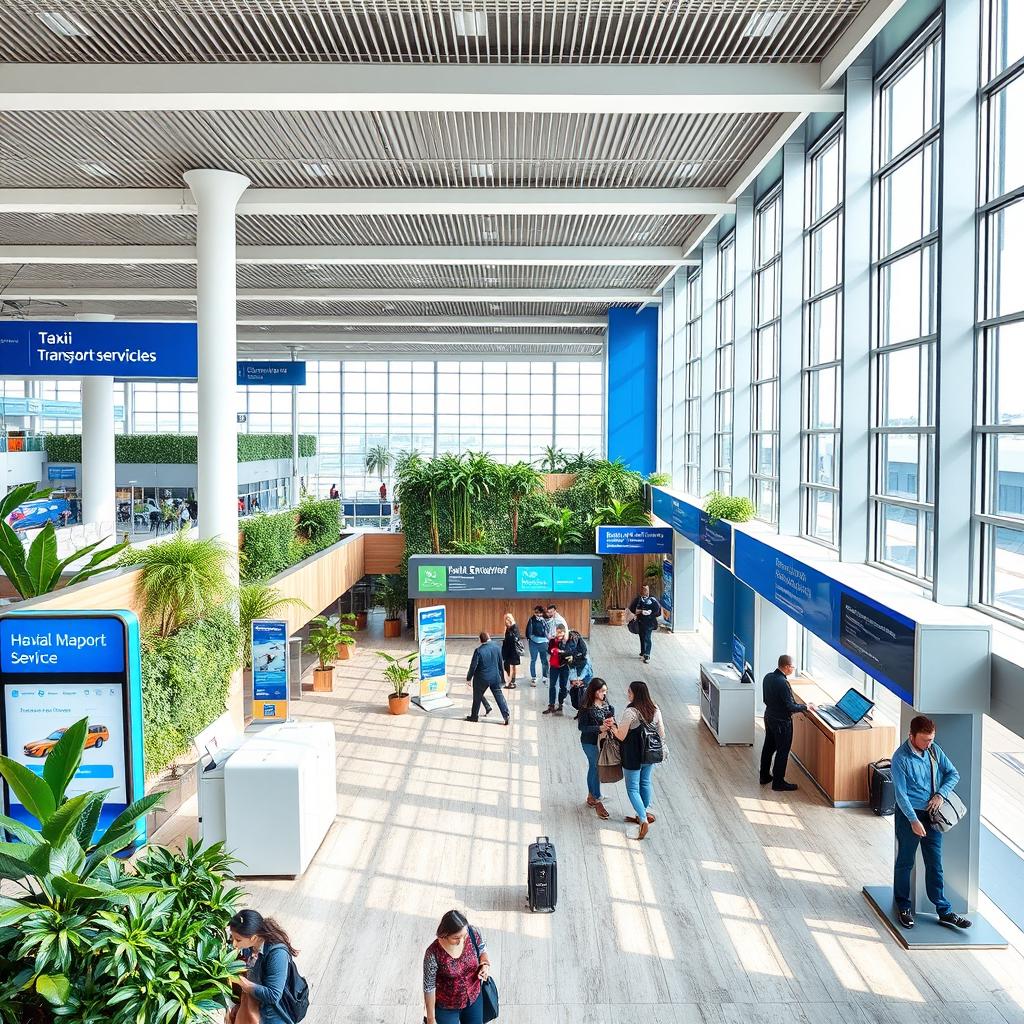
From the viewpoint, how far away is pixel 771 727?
33.4 ft

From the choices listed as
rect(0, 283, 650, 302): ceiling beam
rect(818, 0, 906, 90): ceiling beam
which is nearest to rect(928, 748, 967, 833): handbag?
rect(818, 0, 906, 90): ceiling beam

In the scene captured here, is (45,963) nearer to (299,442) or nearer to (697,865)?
(697,865)

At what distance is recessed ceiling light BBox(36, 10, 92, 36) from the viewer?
809cm

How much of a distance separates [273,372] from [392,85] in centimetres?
1496

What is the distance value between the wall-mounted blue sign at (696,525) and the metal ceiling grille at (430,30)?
6349mm

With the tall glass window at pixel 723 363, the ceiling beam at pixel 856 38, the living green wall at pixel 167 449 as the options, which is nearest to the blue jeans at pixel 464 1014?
the ceiling beam at pixel 856 38

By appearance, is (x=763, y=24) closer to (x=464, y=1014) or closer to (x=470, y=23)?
(x=470, y=23)

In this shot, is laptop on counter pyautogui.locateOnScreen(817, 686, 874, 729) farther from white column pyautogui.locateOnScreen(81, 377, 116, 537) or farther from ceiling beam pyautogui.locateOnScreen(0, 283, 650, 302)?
white column pyautogui.locateOnScreen(81, 377, 116, 537)

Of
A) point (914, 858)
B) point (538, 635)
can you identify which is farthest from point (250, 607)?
point (914, 858)

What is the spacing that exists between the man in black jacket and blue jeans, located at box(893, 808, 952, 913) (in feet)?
9.38

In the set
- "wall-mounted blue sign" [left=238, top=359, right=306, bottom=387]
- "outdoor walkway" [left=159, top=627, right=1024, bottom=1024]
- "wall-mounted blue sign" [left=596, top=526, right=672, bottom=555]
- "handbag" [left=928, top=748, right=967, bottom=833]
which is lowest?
"outdoor walkway" [left=159, top=627, right=1024, bottom=1024]

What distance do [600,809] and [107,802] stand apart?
5052 mm

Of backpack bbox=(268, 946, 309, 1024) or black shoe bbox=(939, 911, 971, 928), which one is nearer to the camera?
backpack bbox=(268, 946, 309, 1024)

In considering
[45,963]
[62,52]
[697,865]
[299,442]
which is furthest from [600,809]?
[299,442]
